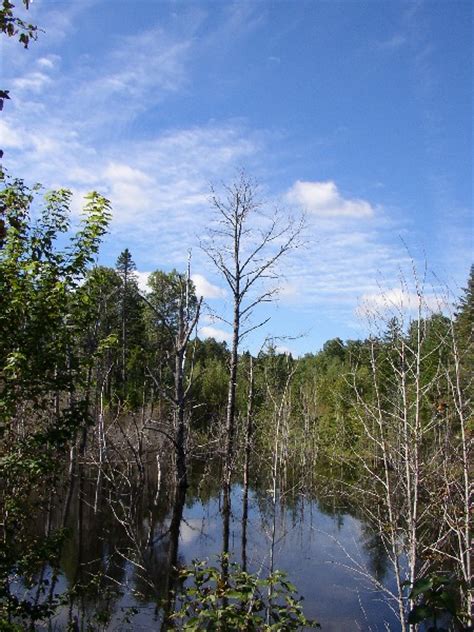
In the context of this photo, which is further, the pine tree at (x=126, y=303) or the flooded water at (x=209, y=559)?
the pine tree at (x=126, y=303)

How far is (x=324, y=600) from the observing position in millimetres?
12508

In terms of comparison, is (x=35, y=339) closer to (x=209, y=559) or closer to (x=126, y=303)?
(x=209, y=559)

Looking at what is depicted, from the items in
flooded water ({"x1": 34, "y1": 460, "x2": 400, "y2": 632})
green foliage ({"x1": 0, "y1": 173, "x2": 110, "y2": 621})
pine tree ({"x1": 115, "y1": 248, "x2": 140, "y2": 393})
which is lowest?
flooded water ({"x1": 34, "y1": 460, "x2": 400, "y2": 632})

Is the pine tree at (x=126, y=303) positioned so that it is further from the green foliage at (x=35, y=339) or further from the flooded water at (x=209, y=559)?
the green foliage at (x=35, y=339)

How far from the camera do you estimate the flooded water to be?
10719 millimetres

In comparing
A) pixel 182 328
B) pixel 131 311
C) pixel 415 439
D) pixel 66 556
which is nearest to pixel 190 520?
pixel 66 556

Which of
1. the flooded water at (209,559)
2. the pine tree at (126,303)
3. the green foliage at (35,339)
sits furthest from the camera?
the pine tree at (126,303)

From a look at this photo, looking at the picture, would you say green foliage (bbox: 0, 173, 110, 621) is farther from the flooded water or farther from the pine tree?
the pine tree

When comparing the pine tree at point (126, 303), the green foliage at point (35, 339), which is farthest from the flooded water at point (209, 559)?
the pine tree at point (126, 303)

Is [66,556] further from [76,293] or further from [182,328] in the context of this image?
[76,293]

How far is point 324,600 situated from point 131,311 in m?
28.5

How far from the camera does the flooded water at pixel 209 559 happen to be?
1072 centimetres

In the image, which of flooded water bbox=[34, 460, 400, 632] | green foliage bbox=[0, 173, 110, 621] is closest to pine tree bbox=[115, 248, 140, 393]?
flooded water bbox=[34, 460, 400, 632]

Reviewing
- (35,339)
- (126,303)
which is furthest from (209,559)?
(126,303)
